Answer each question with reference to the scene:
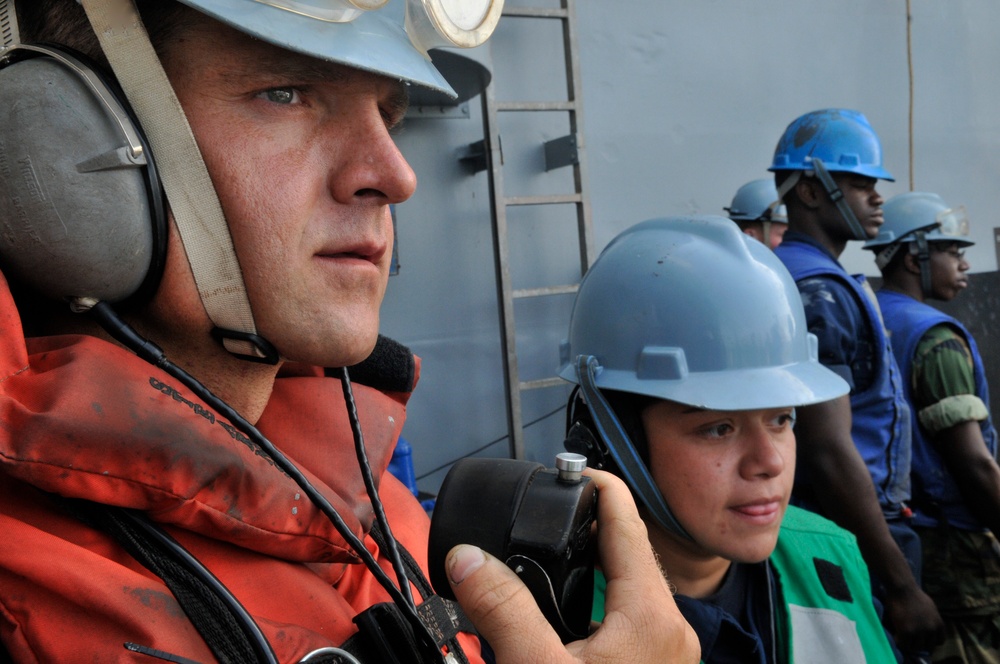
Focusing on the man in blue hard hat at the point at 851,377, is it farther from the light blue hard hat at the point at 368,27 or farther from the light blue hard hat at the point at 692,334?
the light blue hard hat at the point at 368,27

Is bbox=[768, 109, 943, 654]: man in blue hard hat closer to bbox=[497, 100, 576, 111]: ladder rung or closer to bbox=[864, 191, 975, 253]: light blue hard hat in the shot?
bbox=[864, 191, 975, 253]: light blue hard hat

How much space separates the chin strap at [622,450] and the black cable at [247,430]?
86 centimetres

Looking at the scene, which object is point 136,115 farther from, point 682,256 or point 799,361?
point 799,361

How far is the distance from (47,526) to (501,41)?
3877 mm

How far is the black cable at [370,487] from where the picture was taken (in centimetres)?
105

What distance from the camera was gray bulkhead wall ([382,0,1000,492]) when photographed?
414cm

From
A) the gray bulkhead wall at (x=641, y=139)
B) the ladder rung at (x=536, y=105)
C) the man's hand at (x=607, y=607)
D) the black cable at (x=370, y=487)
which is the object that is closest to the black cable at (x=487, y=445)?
the gray bulkhead wall at (x=641, y=139)

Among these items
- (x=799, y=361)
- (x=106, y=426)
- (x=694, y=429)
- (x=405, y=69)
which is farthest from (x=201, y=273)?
(x=799, y=361)

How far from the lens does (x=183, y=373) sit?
950 mm

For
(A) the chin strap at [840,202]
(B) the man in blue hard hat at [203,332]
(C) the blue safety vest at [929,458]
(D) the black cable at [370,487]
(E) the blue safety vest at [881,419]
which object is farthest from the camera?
(A) the chin strap at [840,202]

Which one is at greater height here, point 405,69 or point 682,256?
point 405,69

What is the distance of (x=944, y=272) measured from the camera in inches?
157

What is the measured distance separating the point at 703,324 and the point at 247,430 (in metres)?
1.14

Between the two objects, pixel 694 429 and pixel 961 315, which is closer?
pixel 694 429
